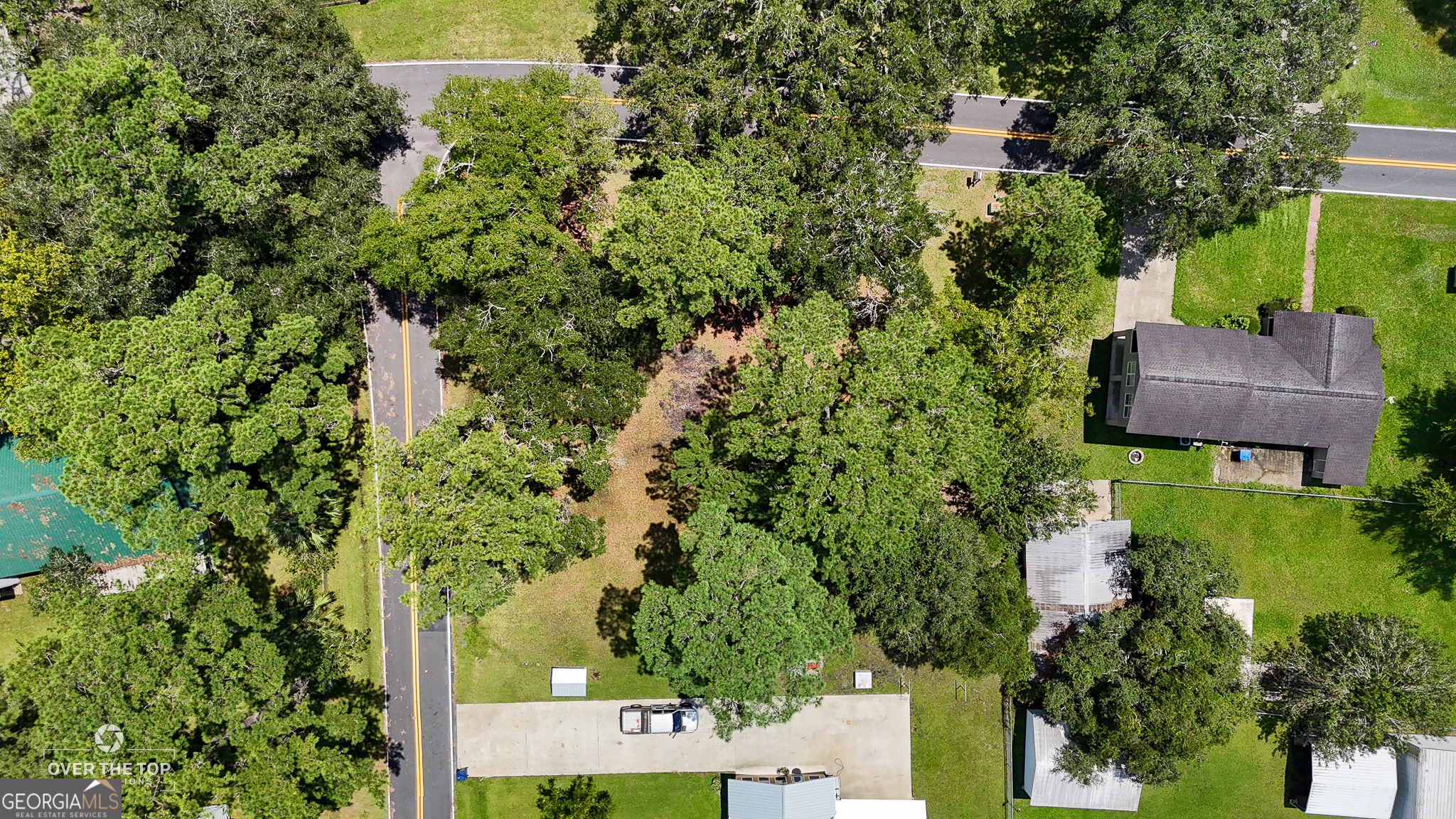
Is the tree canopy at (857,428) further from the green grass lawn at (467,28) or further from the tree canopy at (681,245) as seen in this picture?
the green grass lawn at (467,28)

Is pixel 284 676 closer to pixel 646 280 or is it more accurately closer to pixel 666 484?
pixel 666 484

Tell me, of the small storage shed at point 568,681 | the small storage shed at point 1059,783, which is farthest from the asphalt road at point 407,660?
the small storage shed at point 1059,783

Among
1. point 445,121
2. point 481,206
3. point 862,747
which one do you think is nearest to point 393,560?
point 481,206

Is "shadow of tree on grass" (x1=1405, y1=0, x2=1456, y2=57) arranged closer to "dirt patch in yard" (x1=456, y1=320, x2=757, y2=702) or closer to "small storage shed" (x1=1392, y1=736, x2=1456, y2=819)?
"small storage shed" (x1=1392, y1=736, x2=1456, y2=819)

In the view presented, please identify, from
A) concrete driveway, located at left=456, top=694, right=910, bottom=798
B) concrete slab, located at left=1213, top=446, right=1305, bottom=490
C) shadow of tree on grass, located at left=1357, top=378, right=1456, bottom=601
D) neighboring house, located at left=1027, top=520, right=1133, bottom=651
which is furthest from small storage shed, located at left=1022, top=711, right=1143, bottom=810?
shadow of tree on grass, located at left=1357, top=378, right=1456, bottom=601

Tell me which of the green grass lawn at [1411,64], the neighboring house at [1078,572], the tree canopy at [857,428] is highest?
the green grass lawn at [1411,64]
